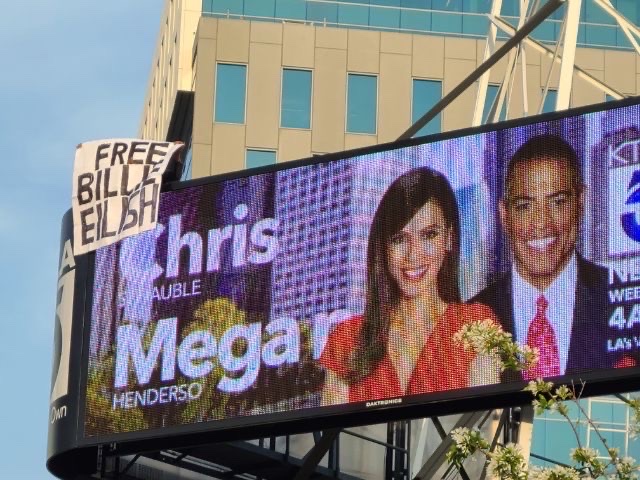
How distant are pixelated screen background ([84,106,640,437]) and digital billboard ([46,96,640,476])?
2 centimetres

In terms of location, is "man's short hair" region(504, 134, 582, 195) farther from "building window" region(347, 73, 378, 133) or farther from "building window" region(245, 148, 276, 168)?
"building window" region(347, 73, 378, 133)

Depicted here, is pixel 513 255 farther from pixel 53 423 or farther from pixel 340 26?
pixel 340 26

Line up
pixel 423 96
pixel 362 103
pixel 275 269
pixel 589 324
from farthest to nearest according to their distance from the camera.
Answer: pixel 423 96
pixel 362 103
pixel 275 269
pixel 589 324

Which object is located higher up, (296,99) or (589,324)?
(296,99)

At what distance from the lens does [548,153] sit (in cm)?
2250

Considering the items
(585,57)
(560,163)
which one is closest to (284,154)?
(585,57)

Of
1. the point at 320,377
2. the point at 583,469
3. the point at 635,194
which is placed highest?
the point at 635,194

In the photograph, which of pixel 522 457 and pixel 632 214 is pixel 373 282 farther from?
pixel 522 457

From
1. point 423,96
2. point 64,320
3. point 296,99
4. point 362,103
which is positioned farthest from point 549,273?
point 423,96

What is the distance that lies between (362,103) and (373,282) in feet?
91.5

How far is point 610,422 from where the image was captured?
153ft

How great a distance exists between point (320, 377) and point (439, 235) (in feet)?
7.07

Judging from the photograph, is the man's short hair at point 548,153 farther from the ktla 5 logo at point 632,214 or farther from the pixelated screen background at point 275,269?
the ktla 5 logo at point 632,214

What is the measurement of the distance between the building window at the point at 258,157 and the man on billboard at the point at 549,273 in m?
27.1
